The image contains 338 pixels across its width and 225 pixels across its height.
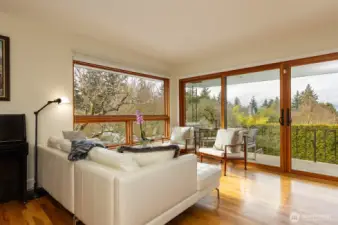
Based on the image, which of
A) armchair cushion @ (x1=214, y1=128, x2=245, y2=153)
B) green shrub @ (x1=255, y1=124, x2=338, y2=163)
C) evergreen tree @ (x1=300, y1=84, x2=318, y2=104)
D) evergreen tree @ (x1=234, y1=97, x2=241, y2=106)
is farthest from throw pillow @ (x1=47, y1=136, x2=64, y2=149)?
evergreen tree @ (x1=300, y1=84, x2=318, y2=104)

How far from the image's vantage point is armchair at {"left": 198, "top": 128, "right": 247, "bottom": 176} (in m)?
3.66

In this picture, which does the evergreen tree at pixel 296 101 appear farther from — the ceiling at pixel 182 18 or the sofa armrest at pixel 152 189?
the sofa armrest at pixel 152 189

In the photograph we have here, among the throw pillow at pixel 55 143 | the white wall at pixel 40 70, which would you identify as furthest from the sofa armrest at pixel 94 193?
the white wall at pixel 40 70

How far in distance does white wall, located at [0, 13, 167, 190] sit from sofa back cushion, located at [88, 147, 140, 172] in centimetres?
185

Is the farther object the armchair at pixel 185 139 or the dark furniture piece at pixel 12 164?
the armchair at pixel 185 139

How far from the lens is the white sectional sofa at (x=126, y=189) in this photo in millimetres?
1419

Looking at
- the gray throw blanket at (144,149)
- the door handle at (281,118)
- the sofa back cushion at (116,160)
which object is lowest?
the sofa back cushion at (116,160)

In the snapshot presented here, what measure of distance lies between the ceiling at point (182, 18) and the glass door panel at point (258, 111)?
80 centimetres

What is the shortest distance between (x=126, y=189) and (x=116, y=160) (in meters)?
0.30

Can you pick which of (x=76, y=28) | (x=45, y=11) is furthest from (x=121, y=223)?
(x=76, y=28)

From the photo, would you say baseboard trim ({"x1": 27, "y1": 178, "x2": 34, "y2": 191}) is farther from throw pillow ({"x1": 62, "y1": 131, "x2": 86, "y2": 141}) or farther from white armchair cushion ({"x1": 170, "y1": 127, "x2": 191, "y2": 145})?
white armchair cushion ({"x1": 170, "y1": 127, "x2": 191, "y2": 145})

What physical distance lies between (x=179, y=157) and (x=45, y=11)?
2689 mm

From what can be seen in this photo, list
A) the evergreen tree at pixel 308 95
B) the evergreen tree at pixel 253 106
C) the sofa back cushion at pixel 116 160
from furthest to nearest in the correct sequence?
1. the evergreen tree at pixel 253 106
2. the evergreen tree at pixel 308 95
3. the sofa back cushion at pixel 116 160

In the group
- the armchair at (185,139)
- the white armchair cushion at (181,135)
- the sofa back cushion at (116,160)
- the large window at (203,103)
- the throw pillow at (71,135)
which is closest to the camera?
the sofa back cushion at (116,160)
